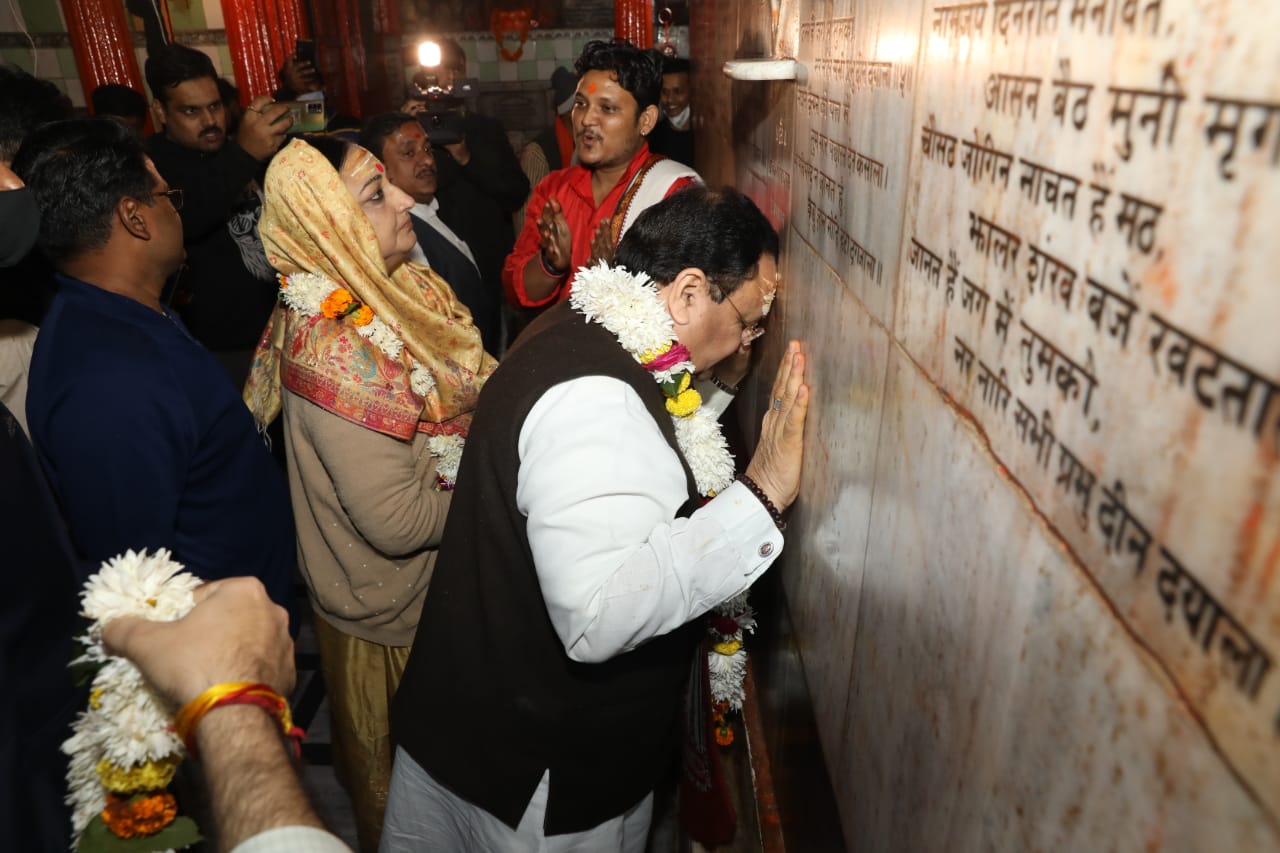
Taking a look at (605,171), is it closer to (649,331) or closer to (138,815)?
(649,331)

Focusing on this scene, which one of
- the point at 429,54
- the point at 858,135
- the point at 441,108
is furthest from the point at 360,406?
the point at 429,54

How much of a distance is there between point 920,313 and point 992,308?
0.25 metres

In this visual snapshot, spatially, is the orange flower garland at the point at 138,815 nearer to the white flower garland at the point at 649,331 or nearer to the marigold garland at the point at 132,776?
the marigold garland at the point at 132,776

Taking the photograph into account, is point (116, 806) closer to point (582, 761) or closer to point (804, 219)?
point (582, 761)

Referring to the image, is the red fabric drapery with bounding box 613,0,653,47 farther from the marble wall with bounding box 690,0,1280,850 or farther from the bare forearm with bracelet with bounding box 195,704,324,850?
the bare forearm with bracelet with bounding box 195,704,324,850

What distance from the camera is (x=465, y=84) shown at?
757cm

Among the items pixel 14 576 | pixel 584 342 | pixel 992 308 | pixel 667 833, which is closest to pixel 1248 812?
pixel 992 308

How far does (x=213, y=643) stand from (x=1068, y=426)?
40.0 inches

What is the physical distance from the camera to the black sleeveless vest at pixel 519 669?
1.58 m

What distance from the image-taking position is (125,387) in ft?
6.05

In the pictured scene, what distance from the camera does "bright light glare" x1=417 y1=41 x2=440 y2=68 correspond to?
9102 mm

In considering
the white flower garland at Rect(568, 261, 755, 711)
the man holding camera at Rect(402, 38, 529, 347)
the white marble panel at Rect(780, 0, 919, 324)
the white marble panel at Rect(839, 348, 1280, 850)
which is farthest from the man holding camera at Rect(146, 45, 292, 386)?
the white marble panel at Rect(839, 348, 1280, 850)

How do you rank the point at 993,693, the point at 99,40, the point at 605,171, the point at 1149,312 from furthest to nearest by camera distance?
the point at 99,40 < the point at 605,171 < the point at 993,693 < the point at 1149,312

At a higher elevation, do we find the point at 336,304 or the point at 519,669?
the point at 336,304
